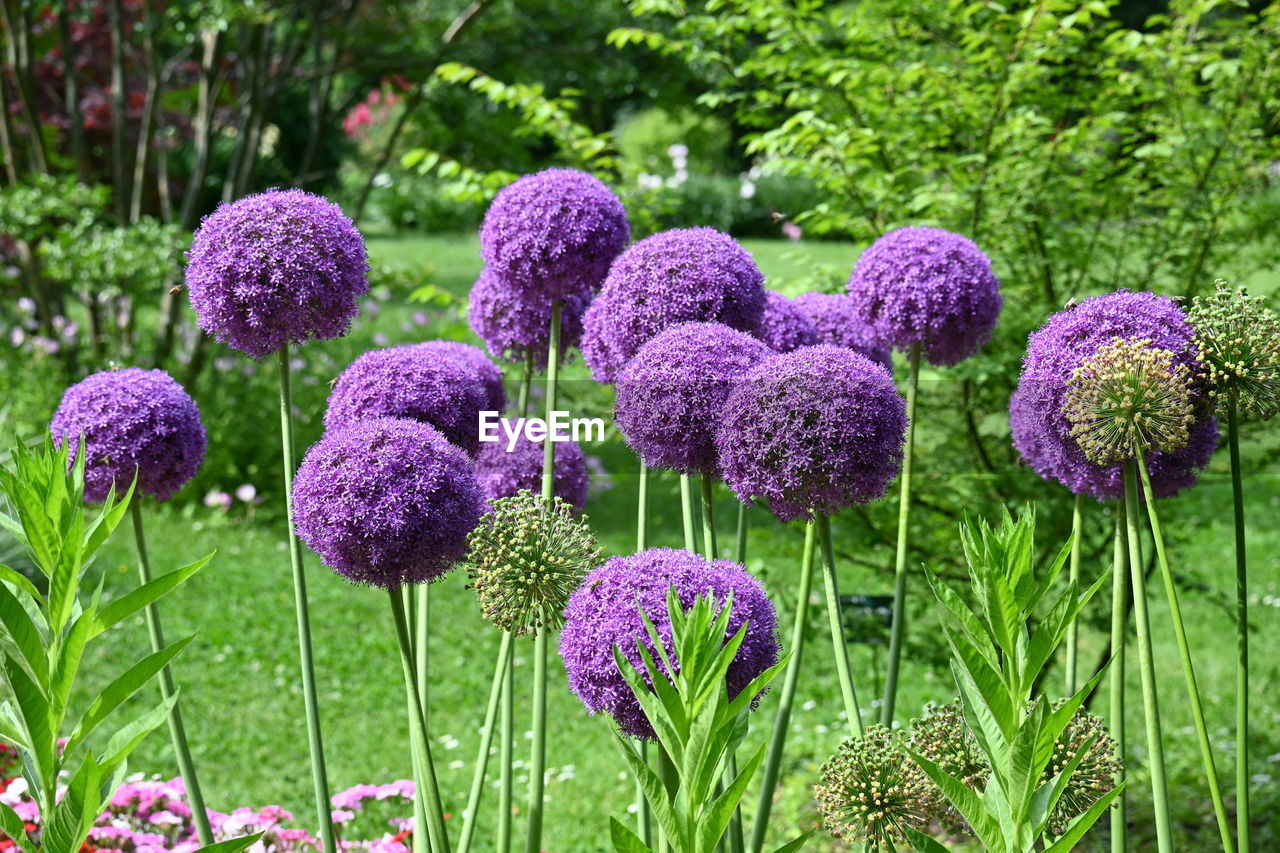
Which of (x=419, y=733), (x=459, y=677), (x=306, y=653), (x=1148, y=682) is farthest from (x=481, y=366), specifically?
(x=459, y=677)

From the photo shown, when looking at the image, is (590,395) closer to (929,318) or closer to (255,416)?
(929,318)

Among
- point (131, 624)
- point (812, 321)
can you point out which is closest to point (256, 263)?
point (812, 321)

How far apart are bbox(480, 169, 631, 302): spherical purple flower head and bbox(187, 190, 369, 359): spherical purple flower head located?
39cm

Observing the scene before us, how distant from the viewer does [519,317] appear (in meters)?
3.12

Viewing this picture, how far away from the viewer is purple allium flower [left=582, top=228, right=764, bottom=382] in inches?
Answer: 103

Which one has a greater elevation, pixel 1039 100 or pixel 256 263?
pixel 1039 100

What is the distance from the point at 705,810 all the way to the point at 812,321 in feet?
5.45

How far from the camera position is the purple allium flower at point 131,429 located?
2.71m

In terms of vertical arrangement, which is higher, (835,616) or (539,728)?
(835,616)

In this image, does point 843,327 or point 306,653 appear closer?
point 306,653

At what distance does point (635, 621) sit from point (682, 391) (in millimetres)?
508

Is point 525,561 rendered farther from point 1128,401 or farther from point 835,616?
point 1128,401

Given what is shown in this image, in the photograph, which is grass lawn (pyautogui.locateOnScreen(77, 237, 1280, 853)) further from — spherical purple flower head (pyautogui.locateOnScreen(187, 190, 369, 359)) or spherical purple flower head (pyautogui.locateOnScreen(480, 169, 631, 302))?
spherical purple flower head (pyautogui.locateOnScreen(187, 190, 369, 359))

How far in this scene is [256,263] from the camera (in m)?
2.42
